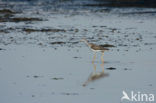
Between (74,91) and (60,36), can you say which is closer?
(74,91)

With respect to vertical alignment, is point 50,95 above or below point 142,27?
above

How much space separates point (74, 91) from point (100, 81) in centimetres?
130

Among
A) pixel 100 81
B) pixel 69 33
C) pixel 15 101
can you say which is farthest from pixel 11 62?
pixel 69 33

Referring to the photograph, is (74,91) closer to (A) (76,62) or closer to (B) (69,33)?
(A) (76,62)

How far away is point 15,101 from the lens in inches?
407

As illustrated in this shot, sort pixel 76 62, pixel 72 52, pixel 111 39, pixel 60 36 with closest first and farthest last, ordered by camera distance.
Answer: pixel 76 62 → pixel 72 52 → pixel 111 39 → pixel 60 36

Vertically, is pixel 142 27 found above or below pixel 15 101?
below

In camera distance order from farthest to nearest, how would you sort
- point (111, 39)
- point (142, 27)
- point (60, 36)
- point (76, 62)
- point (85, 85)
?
point (142, 27) → point (60, 36) → point (111, 39) → point (76, 62) → point (85, 85)

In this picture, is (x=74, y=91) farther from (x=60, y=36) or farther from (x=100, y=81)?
(x=60, y=36)

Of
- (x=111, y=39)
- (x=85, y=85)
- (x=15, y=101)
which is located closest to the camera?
(x=15, y=101)

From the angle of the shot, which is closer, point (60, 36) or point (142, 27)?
point (60, 36)

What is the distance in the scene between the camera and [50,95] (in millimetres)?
10844

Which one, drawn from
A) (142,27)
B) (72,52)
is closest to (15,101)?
(72,52)

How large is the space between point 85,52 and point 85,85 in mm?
5374
